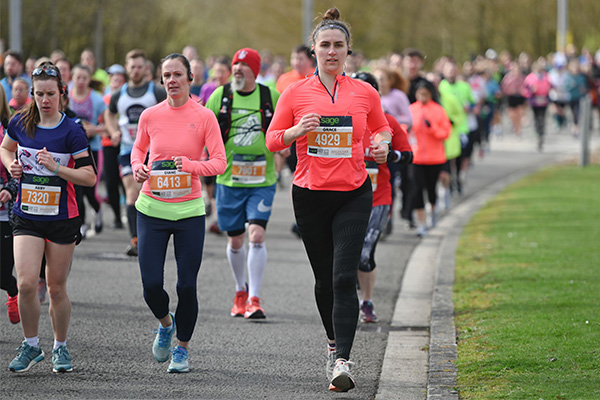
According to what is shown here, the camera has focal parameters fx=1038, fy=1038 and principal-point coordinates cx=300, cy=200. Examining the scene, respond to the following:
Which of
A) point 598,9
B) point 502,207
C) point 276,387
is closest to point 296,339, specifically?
point 276,387

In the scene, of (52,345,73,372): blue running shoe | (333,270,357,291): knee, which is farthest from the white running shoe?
(52,345,73,372): blue running shoe

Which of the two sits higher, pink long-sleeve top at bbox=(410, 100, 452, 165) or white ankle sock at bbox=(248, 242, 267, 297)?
pink long-sleeve top at bbox=(410, 100, 452, 165)

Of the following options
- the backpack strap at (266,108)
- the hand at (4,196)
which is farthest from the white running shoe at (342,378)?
the backpack strap at (266,108)

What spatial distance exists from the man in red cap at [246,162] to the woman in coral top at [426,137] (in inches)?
177

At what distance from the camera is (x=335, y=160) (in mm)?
5656

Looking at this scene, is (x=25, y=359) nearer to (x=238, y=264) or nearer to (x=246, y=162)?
(x=238, y=264)

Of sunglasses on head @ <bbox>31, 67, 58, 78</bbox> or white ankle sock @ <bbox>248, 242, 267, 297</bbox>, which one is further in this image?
white ankle sock @ <bbox>248, 242, 267, 297</bbox>

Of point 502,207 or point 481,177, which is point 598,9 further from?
point 502,207

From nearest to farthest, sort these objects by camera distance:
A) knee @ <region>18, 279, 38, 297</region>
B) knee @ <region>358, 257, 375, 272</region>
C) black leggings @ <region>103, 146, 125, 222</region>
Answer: knee @ <region>18, 279, 38, 297</region> → knee @ <region>358, 257, 375, 272</region> → black leggings @ <region>103, 146, 125, 222</region>

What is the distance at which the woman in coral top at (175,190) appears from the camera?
604 cm

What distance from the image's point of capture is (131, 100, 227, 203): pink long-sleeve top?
610cm

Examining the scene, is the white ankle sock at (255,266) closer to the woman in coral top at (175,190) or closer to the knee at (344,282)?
the woman in coral top at (175,190)

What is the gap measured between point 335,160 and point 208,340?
2061mm

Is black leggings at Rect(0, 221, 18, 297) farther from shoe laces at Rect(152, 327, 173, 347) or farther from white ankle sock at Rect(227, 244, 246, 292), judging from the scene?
white ankle sock at Rect(227, 244, 246, 292)
